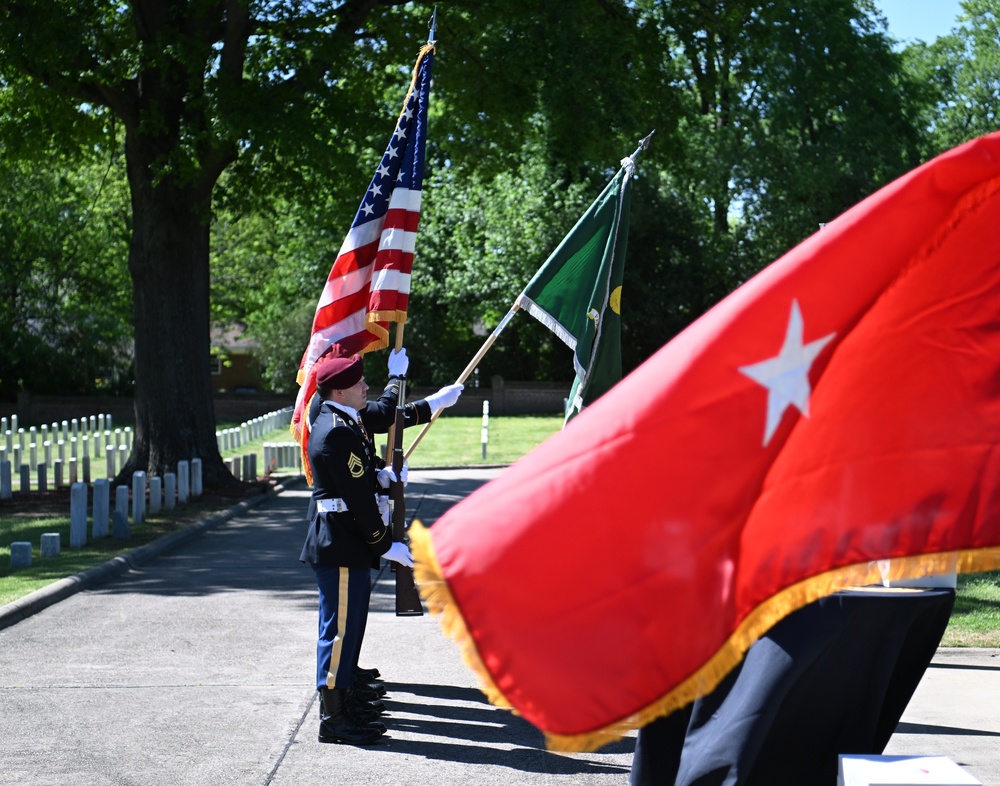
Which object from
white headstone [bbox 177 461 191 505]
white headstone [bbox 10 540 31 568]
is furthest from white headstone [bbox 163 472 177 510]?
white headstone [bbox 10 540 31 568]

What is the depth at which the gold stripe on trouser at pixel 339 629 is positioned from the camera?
21.9ft

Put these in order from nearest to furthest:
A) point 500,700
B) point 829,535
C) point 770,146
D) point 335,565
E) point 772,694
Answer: point 500,700, point 829,535, point 772,694, point 335,565, point 770,146

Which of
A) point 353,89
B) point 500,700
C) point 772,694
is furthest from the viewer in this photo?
point 353,89

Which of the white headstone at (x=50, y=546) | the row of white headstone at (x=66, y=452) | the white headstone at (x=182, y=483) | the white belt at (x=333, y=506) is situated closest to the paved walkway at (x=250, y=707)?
the white belt at (x=333, y=506)

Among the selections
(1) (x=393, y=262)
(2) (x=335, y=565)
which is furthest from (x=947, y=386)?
(1) (x=393, y=262)

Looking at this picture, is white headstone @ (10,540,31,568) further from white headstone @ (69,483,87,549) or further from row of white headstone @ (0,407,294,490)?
row of white headstone @ (0,407,294,490)

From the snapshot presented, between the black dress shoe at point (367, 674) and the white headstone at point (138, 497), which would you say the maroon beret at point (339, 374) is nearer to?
the black dress shoe at point (367, 674)

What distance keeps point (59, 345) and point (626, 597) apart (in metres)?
43.5

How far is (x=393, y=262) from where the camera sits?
814 cm

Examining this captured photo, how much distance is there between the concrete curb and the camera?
1001cm

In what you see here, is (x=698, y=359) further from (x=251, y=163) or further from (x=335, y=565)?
(x=251, y=163)

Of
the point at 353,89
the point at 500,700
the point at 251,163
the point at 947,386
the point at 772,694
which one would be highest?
the point at 353,89

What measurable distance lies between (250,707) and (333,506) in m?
1.46

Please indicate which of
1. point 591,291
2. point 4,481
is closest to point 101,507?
point 4,481
